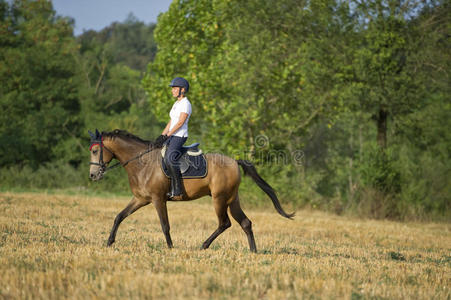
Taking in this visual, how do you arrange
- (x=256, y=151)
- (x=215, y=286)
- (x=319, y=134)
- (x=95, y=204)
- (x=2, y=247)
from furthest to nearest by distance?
(x=319, y=134), (x=256, y=151), (x=95, y=204), (x=2, y=247), (x=215, y=286)

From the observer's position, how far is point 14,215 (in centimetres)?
A: 1338

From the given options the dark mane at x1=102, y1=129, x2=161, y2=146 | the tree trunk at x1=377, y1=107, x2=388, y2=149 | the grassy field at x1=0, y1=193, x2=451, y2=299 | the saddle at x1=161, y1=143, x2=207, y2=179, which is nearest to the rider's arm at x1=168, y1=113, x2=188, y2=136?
the saddle at x1=161, y1=143, x2=207, y2=179

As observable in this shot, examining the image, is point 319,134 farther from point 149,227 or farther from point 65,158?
point 149,227

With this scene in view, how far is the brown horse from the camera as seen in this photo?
28.8 ft

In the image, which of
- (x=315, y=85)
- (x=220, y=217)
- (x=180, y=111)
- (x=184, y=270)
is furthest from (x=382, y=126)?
(x=184, y=270)

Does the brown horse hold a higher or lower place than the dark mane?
lower

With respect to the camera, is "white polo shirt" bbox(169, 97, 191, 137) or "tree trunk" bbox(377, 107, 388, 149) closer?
"white polo shirt" bbox(169, 97, 191, 137)

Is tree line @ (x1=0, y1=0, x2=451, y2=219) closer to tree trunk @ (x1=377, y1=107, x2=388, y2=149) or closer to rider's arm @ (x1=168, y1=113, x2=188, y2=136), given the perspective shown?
tree trunk @ (x1=377, y1=107, x2=388, y2=149)

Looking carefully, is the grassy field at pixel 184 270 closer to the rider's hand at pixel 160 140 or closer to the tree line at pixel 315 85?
the rider's hand at pixel 160 140

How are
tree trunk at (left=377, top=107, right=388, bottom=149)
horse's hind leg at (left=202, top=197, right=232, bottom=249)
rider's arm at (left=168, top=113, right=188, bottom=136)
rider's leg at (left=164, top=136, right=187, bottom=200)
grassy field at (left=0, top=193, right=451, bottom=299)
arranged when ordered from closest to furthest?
grassy field at (left=0, top=193, right=451, bottom=299) → rider's arm at (left=168, top=113, right=188, bottom=136) → rider's leg at (left=164, top=136, right=187, bottom=200) → horse's hind leg at (left=202, top=197, right=232, bottom=249) → tree trunk at (left=377, top=107, right=388, bottom=149)

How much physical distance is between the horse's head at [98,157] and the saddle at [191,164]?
1163 mm

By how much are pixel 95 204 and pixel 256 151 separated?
8.04 m

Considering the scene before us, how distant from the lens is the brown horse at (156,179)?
28.8 ft

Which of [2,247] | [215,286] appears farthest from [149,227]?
[215,286]
